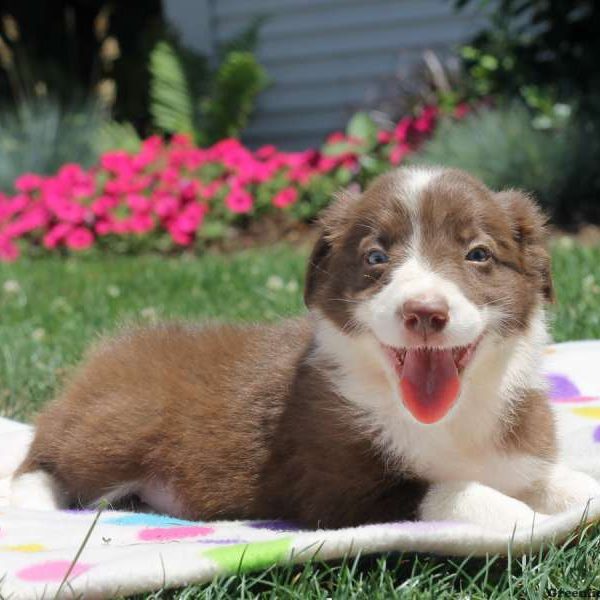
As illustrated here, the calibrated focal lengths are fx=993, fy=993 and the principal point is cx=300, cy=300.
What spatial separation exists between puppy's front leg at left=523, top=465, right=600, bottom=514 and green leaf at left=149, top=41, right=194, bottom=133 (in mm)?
10681

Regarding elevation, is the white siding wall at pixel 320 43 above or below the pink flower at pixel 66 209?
above

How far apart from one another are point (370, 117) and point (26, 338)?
6.51 metres

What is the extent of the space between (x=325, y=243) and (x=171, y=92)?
10.5 m

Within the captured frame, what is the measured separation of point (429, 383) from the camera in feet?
9.08

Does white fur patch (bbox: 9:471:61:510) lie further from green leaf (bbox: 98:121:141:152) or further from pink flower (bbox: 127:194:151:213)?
green leaf (bbox: 98:121:141:152)

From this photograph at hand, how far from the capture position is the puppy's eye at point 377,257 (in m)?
2.87

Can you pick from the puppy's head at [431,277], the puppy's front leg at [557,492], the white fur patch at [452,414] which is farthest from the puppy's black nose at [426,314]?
the puppy's front leg at [557,492]

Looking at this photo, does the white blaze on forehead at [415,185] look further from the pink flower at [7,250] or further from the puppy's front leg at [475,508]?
the pink flower at [7,250]

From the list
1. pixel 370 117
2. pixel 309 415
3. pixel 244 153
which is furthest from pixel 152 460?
pixel 370 117

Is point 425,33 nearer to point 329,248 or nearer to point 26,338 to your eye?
point 26,338

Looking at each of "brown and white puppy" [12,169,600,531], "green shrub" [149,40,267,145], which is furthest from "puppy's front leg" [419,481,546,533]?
"green shrub" [149,40,267,145]

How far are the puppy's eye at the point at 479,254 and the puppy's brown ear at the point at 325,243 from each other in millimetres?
447

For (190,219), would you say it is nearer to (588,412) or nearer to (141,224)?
(141,224)

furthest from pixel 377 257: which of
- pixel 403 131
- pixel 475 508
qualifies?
pixel 403 131
